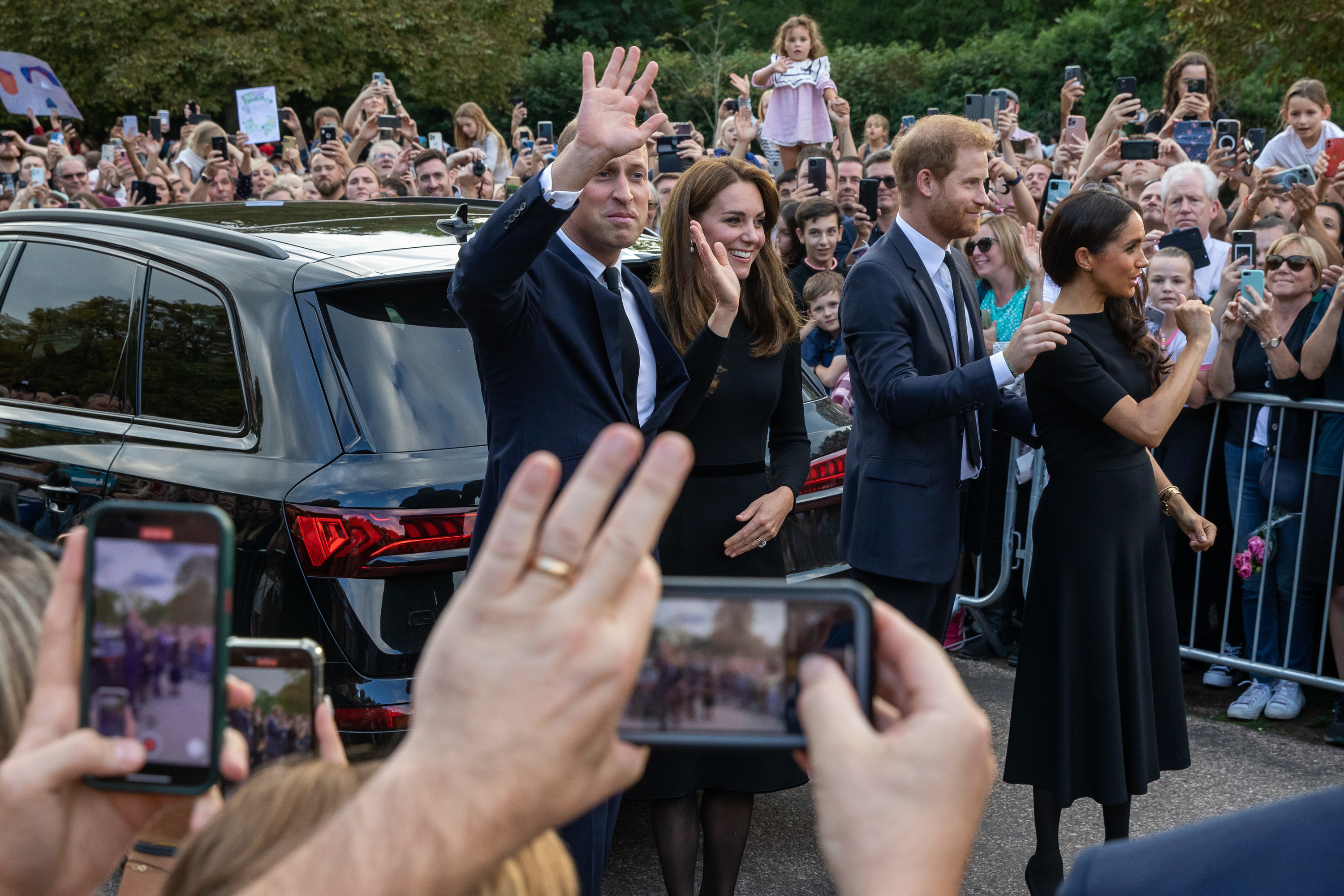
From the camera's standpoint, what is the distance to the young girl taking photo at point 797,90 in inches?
454

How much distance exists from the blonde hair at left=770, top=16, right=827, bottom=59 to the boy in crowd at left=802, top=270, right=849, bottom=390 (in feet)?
18.6

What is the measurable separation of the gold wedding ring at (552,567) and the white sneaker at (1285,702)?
5.04 metres

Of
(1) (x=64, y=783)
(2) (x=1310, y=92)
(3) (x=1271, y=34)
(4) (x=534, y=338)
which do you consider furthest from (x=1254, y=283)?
(3) (x=1271, y=34)

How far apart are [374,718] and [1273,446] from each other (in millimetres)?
3898

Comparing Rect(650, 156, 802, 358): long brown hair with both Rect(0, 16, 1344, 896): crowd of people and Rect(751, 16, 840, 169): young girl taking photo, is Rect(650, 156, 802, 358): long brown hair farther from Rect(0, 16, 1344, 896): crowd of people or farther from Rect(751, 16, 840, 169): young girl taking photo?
Rect(751, 16, 840, 169): young girl taking photo

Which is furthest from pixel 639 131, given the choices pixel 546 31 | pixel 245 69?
pixel 546 31

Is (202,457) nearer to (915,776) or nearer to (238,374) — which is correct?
(238,374)

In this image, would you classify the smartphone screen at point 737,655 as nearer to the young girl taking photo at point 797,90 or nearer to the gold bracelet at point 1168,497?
the gold bracelet at point 1168,497

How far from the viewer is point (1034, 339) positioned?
11.1ft

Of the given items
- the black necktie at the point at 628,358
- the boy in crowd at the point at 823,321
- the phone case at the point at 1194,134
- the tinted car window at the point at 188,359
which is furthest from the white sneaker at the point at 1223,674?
the tinted car window at the point at 188,359

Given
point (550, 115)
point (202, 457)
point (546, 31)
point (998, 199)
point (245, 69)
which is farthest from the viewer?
point (546, 31)

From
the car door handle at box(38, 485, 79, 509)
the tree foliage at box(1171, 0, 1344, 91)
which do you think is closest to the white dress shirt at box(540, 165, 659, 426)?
the car door handle at box(38, 485, 79, 509)

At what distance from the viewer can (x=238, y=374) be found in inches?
143

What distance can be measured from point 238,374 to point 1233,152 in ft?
21.7
